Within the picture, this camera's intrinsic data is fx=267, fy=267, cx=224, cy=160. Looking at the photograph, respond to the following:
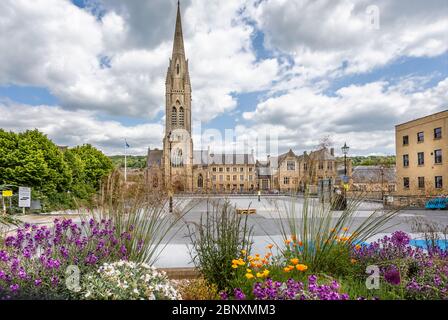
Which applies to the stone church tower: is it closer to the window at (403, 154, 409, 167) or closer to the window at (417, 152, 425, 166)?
the window at (403, 154, 409, 167)

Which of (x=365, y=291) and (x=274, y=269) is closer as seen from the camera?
(x=365, y=291)

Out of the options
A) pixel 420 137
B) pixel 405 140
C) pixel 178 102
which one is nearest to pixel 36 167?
pixel 420 137

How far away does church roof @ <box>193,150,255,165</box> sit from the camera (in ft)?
264

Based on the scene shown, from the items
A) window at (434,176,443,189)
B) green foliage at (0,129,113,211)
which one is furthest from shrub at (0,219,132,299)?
window at (434,176,443,189)

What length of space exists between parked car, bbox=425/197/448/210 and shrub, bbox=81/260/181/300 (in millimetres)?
22289

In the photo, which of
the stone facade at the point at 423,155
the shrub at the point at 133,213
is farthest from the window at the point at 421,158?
the shrub at the point at 133,213

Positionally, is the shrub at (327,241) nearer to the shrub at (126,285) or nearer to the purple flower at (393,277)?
the purple flower at (393,277)

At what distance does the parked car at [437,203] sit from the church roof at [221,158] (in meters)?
62.2

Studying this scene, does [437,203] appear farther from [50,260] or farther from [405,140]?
[50,260]

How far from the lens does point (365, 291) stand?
126 inches

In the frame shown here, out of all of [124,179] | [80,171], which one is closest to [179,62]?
[80,171]
